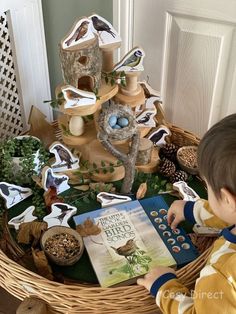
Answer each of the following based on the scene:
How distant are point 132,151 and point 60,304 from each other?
0.40 meters

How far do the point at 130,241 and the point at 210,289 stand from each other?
0.28 m

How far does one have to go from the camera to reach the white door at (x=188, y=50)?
1208 millimetres

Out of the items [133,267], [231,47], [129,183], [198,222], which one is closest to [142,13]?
[231,47]

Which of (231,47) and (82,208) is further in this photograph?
(231,47)

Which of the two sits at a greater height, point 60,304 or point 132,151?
point 132,151

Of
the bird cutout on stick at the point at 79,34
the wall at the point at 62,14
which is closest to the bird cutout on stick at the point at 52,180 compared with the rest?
the bird cutout on stick at the point at 79,34

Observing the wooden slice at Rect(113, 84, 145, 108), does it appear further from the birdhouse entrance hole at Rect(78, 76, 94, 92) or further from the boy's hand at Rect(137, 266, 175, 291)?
the boy's hand at Rect(137, 266, 175, 291)

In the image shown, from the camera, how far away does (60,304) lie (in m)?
0.83

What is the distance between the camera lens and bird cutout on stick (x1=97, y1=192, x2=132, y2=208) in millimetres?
1040

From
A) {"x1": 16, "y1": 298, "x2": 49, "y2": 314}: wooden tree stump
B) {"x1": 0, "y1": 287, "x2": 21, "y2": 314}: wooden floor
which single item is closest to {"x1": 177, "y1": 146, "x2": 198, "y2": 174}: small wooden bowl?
{"x1": 16, "y1": 298, "x2": 49, "y2": 314}: wooden tree stump

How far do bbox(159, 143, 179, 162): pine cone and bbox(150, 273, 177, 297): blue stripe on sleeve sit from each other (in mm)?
440

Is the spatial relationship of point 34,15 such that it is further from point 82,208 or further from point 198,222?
point 198,222

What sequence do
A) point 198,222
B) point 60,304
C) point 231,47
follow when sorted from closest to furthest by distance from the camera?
point 60,304 → point 198,222 → point 231,47

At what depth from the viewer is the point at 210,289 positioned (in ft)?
2.30
